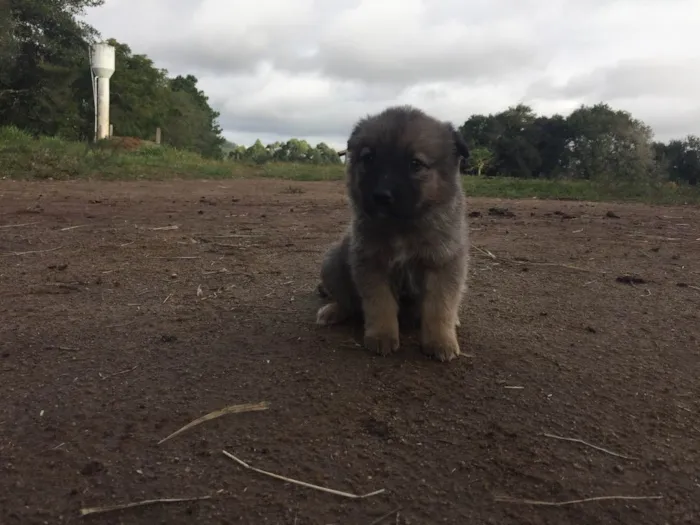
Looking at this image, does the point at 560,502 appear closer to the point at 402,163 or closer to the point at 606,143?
the point at 402,163

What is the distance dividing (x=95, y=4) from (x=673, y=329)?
29.8 meters

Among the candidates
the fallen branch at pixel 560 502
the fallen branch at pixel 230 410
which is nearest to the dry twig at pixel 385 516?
the fallen branch at pixel 560 502

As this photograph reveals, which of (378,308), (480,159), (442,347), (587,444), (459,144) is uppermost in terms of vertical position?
(480,159)

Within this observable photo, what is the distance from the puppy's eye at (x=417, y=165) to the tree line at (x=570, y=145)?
77.5 feet

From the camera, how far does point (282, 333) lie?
134 inches

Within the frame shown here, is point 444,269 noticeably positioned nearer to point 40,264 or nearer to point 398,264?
point 398,264

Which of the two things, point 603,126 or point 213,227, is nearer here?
point 213,227

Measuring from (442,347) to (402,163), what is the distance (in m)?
A: 1.05

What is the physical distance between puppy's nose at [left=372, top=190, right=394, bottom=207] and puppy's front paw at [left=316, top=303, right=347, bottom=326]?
803mm

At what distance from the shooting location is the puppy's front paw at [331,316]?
3613mm

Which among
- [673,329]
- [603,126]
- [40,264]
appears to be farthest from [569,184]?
[603,126]

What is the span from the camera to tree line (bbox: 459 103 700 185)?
28.0m

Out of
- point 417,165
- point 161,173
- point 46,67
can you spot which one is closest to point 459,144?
point 417,165

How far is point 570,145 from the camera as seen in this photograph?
32656mm
